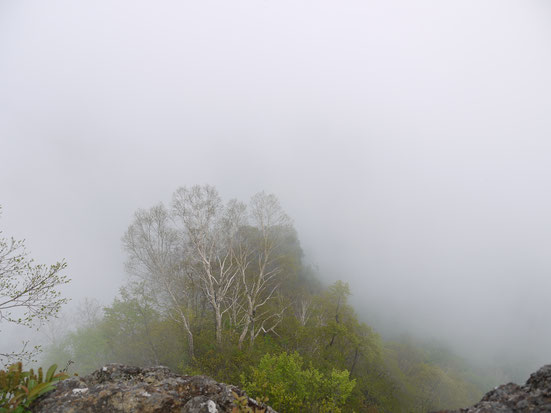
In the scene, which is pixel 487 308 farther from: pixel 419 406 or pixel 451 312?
pixel 419 406

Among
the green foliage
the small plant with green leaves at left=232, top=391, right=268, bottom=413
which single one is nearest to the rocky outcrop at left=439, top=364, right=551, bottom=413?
the small plant with green leaves at left=232, top=391, right=268, bottom=413

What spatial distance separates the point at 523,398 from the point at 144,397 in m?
8.65

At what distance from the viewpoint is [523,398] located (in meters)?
5.19

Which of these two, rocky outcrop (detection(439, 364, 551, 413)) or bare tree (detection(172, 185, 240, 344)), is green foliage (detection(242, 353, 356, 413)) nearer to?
rocky outcrop (detection(439, 364, 551, 413))

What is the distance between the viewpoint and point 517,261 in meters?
172

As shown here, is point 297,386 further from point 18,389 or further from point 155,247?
point 155,247

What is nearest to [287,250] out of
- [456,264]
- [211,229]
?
[211,229]

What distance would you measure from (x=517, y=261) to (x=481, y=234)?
30064 mm

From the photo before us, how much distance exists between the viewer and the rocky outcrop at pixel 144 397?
5.07 meters

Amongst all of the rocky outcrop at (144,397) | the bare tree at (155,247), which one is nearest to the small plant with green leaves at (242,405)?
the rocky outcrop at (144,397)

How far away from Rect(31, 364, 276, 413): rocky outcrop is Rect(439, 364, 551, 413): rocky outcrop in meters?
5.32

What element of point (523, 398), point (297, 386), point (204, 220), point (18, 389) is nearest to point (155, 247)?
point (204, 220)

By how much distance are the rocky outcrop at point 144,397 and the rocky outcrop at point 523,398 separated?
17.5ft

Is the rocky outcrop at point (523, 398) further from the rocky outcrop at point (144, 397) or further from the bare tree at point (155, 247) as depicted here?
the bare tree at point (155, 247)
